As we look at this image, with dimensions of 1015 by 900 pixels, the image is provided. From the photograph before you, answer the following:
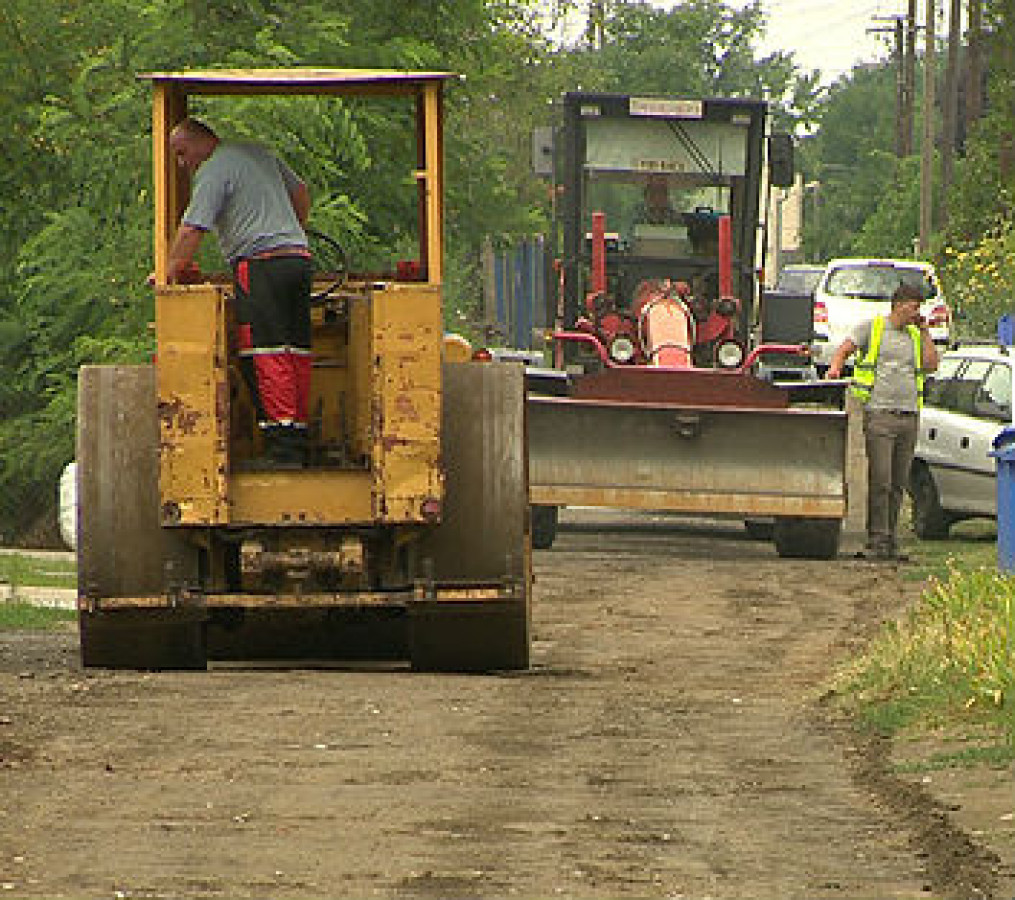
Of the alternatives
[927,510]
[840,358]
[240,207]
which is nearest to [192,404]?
[240,207]

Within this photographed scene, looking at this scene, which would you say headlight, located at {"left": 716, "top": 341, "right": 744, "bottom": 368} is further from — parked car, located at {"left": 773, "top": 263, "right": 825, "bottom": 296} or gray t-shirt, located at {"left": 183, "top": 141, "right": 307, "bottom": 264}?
parked car, located at {"left": 773, "top": 263, "right": 825, "bottom": 296}

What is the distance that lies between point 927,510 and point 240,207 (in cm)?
1172

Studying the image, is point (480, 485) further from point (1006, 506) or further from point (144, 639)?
point (1006, 506)

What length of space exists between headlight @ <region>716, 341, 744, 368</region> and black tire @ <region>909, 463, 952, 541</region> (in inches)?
102

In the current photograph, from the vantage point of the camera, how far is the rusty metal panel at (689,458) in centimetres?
1927

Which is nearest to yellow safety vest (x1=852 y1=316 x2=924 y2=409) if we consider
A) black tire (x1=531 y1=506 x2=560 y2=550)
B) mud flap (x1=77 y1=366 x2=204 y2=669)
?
black tire (x1=531 y1=506 x2=560 y2=550)

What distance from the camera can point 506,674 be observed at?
12125mm

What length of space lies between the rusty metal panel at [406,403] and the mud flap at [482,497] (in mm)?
303

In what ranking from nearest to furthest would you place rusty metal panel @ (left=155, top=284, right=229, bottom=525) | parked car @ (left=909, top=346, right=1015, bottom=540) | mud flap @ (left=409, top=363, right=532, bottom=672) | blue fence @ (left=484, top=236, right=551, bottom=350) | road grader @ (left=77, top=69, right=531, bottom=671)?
rusty metal panel @ (left=155, top=284, right=229, bottom=525) < road grader @ (left=77, top=69, right=531, bottom=671) < mud flap @ (left=409, top=363, right=532, bottom=672) < parked car @ (left=909, top=346, right=1015, bottom=540) < blue fence @ (left=484, top=236, right=551, bottom=350)

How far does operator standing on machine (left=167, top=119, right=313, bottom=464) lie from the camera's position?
11539 mm

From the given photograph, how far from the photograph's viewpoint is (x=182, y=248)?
1170cm

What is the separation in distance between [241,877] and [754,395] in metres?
13.1

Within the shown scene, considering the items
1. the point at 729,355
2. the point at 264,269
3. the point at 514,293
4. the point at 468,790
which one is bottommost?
the point at 514,293

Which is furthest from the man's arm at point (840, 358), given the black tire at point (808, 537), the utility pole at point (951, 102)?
the utility pole at point (951, 102)
